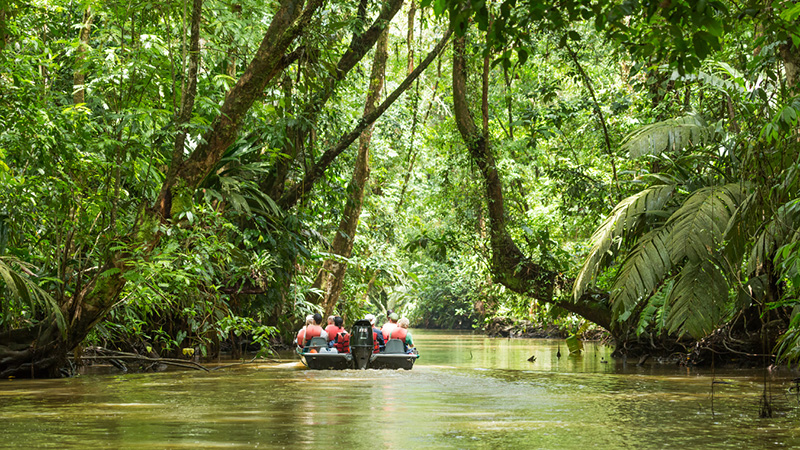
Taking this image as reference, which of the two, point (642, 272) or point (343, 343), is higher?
point (642, 272)

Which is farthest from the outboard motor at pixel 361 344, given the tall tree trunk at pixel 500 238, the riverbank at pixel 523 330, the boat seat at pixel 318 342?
the riverbank at pixel 523 330

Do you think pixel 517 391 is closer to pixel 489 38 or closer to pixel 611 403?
pixel 611 403

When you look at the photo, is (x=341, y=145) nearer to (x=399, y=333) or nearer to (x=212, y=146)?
(x=399, y=333)

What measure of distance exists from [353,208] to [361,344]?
4280 mm

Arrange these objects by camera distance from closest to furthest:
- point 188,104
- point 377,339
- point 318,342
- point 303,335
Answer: point 188,104
point 318,342
point 303,335
point 377,339

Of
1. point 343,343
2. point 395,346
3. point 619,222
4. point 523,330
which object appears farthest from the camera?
point 523,330

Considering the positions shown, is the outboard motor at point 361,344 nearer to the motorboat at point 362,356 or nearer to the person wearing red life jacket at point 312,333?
the motorboat at point 362,356

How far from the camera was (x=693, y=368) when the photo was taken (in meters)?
16.1

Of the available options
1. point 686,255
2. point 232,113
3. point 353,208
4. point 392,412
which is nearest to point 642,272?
point 686,255

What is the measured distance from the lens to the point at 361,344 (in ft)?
50.4

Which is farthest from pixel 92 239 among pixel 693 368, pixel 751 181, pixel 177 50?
pixel 693 368

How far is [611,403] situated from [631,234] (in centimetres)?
446

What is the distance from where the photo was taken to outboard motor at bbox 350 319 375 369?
15.4 m

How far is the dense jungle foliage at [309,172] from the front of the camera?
29.9 ft
